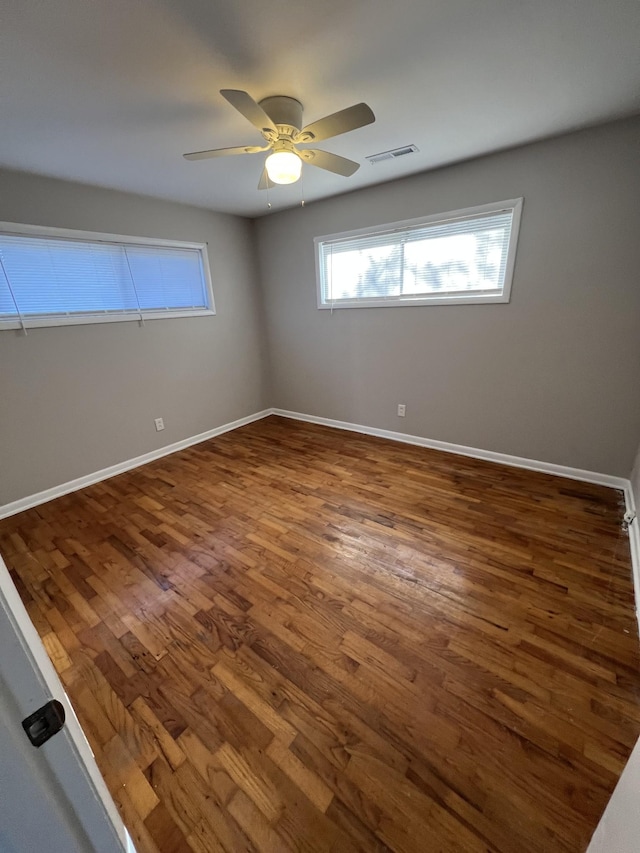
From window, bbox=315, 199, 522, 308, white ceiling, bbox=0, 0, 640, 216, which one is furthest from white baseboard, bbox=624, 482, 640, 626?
white ceiling, bbox=0, 0, 640, 216

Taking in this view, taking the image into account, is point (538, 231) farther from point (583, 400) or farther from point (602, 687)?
point (602, 687)

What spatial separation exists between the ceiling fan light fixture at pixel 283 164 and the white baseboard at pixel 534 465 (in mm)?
2551

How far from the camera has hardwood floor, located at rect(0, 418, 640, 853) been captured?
1033 millimetres

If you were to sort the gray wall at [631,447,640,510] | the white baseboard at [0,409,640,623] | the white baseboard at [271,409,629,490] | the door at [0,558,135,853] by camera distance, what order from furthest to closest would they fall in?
the white baseboard at [271,409,629,490] < the white baseboard at [0,409,640,623] < the gray wall at [631,447,640,510] < the door at [0,558,135,853]

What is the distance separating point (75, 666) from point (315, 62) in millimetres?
2832

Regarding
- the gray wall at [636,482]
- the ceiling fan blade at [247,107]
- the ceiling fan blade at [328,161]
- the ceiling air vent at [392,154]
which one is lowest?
the gray wall at [636,482]

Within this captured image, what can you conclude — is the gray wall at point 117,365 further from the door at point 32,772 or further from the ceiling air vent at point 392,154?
the door at point 32,772

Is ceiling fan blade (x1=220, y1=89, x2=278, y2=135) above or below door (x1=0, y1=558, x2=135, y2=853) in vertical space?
above

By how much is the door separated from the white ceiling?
1.88 metres

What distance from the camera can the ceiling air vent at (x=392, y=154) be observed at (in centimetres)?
236

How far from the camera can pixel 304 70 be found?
1537 millimetres

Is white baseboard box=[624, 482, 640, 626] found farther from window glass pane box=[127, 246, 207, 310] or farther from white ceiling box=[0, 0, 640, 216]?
window glass pane box=[127, 246, 207, 310]

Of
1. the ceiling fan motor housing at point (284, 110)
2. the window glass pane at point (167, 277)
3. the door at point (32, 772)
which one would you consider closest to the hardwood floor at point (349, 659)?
the door at point (32, 772)

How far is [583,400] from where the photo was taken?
2.59 metres
